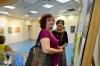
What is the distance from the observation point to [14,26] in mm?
13648

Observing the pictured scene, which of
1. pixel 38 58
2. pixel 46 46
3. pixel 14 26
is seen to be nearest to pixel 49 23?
pixel 46 46

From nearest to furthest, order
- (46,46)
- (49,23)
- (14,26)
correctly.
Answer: (46,46) → (49,23) → (14,26)

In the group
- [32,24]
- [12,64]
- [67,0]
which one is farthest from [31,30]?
[12,64]

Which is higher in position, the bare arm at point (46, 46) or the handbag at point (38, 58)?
the bare arm at point (46, 46)

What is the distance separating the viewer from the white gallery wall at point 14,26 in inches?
465

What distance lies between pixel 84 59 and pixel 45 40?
87 cm

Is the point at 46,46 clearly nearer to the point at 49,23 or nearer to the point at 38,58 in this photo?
the point at 38,58

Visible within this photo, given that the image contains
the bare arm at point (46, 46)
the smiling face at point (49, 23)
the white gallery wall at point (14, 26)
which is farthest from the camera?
the white gallery wall at point (14, 26)

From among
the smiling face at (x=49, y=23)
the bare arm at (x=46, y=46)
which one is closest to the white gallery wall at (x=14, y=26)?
the smiling face at (x=49, y=23)

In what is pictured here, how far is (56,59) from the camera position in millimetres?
1509

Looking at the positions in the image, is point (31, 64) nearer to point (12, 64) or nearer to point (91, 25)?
point (91, 25)

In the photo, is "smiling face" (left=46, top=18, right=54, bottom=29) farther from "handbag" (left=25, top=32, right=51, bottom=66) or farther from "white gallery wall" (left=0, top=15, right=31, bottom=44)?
"white gallery wall" (left=0, top=15, right=31, bottom=44)

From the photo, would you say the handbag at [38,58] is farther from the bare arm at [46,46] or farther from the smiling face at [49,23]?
the smiling face at [49,23]

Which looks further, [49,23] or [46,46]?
[49,23]
